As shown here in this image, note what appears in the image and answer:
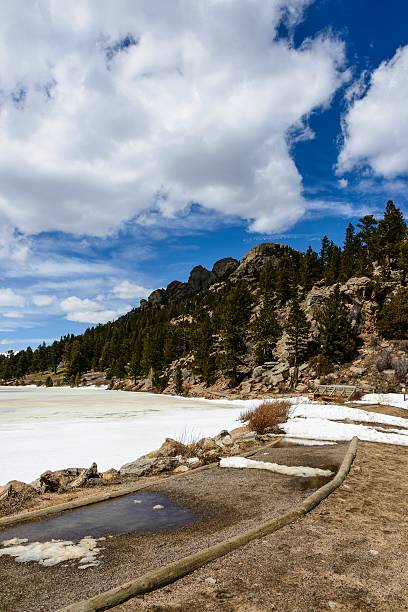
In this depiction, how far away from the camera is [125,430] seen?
70.7 ft

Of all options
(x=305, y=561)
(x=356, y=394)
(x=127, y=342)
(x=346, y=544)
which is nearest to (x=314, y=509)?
(x=346, y=544)

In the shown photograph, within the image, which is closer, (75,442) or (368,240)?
(75,442)

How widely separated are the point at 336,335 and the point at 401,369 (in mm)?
11072

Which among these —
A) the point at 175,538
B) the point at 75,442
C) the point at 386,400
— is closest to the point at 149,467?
the point at 175,538

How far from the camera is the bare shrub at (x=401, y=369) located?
44.3m

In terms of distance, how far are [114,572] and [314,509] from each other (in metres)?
3.91

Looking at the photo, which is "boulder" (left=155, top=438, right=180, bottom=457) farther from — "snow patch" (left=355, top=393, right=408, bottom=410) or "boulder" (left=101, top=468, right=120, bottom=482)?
"snow patch" (left=355, top=393, right=408, bottom=410)

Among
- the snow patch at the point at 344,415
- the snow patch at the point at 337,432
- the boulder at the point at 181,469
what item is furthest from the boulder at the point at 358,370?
the boulder at the point at 181,469

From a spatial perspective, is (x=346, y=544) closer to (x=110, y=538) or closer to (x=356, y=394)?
(x=110, y=538)

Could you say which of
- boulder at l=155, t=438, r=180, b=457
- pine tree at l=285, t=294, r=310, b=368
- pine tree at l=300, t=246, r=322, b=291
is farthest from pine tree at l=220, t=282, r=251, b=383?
boulder at l=155, t=438, r=180, b=457

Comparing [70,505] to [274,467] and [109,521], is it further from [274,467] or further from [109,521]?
[274,467]

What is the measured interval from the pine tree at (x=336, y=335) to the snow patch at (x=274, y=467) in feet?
148

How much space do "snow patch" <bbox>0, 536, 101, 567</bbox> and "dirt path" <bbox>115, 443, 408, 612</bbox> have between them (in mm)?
1571

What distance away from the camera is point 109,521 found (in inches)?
268
